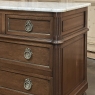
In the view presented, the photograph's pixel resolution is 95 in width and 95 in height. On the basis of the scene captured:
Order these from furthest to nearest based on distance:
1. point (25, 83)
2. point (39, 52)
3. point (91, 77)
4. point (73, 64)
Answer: point (91, 77) < point (73, 64) < point (25, 83) < point (39, 52)

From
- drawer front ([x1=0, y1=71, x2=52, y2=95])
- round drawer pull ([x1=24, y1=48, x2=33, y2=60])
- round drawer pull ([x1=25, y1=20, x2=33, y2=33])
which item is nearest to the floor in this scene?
drawer front ([x1=0, y1=71, x2=52, y2=95])

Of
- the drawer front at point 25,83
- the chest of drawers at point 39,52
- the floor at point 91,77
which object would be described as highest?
the chest of drawers at point 39,52

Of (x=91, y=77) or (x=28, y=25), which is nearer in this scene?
(x=28, y=25)

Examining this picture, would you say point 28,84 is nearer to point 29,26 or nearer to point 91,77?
point 29,26

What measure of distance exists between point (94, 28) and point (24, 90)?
7.32 feet

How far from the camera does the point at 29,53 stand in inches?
77.8

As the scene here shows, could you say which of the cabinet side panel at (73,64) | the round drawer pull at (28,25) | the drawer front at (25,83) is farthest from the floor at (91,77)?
the round drawer pull at (28,25)

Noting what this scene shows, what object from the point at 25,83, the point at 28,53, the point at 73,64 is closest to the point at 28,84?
the point at 25,83

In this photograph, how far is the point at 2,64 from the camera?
214 cm

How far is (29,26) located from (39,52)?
8.2 inches

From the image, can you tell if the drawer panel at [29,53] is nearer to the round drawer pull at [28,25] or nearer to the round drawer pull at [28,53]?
the round drawer pull at [28,53]

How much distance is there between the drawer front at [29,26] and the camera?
1.86 m

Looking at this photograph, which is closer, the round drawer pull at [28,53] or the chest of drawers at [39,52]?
the chest of drawers at [39,52]

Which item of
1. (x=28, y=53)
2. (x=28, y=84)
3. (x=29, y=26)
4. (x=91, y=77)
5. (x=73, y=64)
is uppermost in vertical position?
(x=29, y=26)
